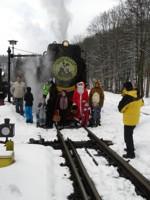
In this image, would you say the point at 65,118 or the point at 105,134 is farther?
the point at 65,118

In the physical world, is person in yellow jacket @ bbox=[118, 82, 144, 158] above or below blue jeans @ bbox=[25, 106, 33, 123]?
above

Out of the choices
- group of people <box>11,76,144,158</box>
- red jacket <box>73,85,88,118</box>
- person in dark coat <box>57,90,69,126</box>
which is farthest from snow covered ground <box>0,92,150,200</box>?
person in dark coat <box>57,90,69,126</box>

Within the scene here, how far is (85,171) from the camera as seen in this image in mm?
9195

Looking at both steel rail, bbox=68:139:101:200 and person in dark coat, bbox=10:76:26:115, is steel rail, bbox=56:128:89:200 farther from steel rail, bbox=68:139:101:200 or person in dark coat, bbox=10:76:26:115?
person in dark coat, bbox=10:76:26:115

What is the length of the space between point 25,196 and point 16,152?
313cm

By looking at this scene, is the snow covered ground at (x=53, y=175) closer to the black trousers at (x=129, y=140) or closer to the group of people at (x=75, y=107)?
the black trousers at (x=129, y=140)

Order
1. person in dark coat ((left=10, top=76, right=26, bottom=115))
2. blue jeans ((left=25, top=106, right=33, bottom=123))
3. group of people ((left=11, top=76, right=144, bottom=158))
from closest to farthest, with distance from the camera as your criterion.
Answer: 1. group of people ((left=11, top=76, right=144, bottom=158))
2. blue jeans ((left=25, top=106, right=33, bottom=123))
3. person in dark coat ((left=10, top=76, right=26, bottom=115))

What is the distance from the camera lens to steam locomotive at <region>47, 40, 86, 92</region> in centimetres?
1898

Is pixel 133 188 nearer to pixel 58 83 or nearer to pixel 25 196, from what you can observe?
pixel 25 196

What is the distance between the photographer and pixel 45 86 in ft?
63.3

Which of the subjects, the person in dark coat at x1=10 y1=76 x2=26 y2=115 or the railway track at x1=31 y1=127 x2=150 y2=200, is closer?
the railway track at x1=31 y1=127 x2=150 y2=200

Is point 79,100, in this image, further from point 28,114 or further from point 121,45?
point 121,45

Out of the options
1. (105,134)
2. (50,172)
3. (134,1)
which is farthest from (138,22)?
(50,172)

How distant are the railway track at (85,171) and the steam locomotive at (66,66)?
546 cm
